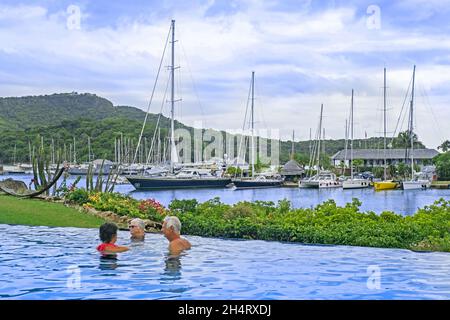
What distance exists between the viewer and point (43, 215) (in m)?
16.6

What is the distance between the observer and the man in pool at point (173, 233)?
10078 millimetres

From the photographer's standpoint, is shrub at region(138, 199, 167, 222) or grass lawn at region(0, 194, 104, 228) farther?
shrub at region(138, 199, 167, 222)

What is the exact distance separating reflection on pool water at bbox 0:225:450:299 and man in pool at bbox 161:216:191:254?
0.21 meters

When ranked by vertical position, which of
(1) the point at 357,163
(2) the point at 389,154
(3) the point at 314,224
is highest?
(2) the point at 389,154

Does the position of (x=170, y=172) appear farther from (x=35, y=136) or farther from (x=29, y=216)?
(x=29, y=216)

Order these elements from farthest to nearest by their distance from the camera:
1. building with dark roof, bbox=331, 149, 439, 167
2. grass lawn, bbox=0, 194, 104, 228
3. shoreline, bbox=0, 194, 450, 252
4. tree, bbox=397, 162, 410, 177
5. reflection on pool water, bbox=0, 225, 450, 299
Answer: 1. building with dark roof, bbox=331, 149, 439, 167
2. tree, bbox=397, 162, 410, 177
3. grass lawn, bbox=0, 194, 104, 228
4. shoreline, bbox=0, 194, 450, 252
5. reflection on pool water, bbox=0, 225, 450, 299

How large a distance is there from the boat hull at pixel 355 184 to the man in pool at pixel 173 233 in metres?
61.7

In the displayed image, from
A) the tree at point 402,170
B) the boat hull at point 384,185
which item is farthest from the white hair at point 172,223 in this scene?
the tree at point 402,170

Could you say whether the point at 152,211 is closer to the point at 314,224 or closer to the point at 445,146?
the point at 314,224

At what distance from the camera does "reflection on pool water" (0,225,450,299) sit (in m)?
7.68

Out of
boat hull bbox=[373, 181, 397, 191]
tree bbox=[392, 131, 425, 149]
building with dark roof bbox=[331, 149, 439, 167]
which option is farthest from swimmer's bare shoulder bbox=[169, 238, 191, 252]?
building with dark roof bbox=[331, 149, 439, 167]

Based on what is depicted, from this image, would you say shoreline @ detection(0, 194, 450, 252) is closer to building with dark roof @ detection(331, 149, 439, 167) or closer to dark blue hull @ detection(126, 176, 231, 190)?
dark blue hull @ detection(126, 176, 231, 190)

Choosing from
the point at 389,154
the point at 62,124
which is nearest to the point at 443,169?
the point at 389,154

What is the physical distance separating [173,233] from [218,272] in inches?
55.9
